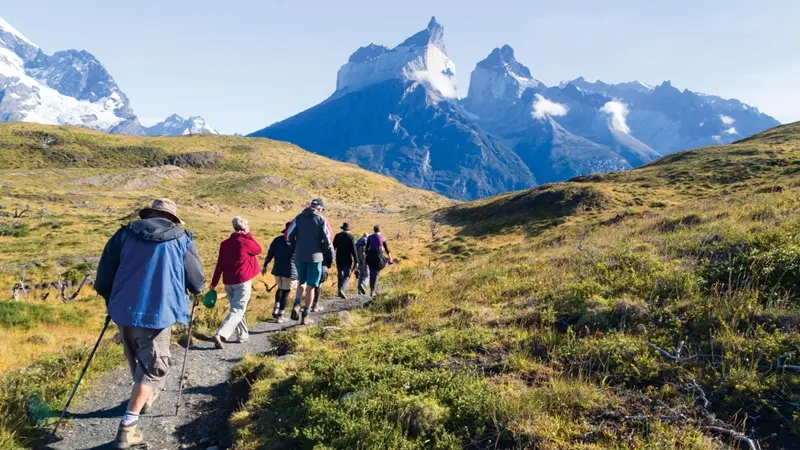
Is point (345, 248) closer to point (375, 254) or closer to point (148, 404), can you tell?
point (375, 254)

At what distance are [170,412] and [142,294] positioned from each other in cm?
176

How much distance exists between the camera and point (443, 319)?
7570mm

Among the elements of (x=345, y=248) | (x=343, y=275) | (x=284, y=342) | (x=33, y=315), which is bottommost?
(x=33, y=315)

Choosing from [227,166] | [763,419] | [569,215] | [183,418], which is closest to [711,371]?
[763,419]

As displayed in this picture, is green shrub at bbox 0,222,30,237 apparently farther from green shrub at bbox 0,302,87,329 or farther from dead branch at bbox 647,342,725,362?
dead branch at bbox 647,342,725,362

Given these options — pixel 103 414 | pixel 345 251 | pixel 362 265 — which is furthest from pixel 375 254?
pixel 103 414

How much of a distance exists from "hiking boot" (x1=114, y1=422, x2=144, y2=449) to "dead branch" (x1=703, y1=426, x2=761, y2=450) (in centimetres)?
551

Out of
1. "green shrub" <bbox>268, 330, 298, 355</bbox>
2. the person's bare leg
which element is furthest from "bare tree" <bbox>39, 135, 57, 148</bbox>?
the person's bare leg

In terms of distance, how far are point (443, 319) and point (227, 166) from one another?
374ft

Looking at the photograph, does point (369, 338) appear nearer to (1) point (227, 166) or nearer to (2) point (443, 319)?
(2) point (443, 319)

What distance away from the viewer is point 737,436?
349 cm

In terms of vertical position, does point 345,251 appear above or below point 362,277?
above

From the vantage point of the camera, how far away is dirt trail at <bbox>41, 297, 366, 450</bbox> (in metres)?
4.86

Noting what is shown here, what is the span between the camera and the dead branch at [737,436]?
11.0 ft
